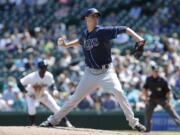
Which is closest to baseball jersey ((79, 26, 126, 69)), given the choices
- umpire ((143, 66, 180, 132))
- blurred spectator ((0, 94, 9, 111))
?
umpire ((143, 66, 180, 132))

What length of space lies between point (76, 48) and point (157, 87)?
6.22 metres

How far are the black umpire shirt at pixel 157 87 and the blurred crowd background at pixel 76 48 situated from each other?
7.64 feet

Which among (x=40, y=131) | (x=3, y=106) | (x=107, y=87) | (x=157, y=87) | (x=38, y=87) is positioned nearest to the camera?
(x=40, y=131)

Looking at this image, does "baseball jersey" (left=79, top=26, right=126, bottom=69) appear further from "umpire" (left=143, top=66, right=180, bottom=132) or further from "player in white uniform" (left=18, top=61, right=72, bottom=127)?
"umpire" (left=143, top=66, right=180, bottom=132)

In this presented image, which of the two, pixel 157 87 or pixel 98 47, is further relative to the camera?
pixel 157 87

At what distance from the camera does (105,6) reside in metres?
24.6

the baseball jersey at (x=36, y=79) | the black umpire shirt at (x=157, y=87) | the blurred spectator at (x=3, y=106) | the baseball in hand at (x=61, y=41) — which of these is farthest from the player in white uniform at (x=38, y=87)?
the blurred spectator at (x=3, y=106)

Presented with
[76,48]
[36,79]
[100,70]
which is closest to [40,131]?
[100,70]

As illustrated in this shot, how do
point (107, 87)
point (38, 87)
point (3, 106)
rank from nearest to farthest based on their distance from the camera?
A: point (107, 87), point (38, 87), point (3, 106)

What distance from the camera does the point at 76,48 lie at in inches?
850

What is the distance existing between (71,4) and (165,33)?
4.95 m

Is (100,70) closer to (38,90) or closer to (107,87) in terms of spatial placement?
(107,87)

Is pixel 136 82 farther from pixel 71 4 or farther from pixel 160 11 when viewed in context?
pixel 71 4

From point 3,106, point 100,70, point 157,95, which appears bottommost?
point 3,106
